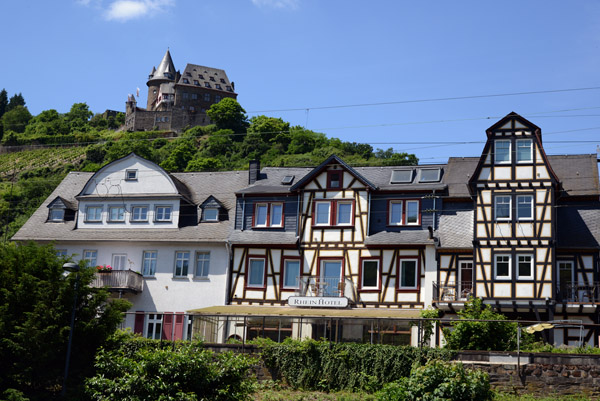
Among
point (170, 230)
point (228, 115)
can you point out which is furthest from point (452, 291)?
point (228, 115)

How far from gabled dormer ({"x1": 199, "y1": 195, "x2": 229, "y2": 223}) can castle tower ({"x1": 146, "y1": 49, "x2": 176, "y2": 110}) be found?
112940mm

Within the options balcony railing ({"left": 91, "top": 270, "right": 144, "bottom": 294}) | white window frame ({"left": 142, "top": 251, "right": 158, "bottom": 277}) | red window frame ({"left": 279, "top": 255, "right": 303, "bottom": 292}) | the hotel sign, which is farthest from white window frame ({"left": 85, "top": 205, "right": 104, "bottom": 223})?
the hotel sign

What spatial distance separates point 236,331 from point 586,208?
16.2 metres

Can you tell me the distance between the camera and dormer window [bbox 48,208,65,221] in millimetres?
43938

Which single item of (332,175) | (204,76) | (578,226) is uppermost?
(204,76)

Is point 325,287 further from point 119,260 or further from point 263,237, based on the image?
point 119,260

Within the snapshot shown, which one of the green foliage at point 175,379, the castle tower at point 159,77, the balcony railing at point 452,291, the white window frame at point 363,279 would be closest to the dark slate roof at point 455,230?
the balcony railing at point 452,291

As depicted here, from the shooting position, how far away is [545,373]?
2547 cm

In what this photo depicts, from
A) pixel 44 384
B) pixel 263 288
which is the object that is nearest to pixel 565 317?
pixel 263 288

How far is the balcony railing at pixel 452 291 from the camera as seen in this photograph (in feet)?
119

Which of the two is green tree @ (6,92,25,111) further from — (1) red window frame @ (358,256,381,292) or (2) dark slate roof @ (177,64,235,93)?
(1) red window frame @ (358,256,381,292)

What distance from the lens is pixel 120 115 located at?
542 ft

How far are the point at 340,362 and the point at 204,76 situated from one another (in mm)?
121286

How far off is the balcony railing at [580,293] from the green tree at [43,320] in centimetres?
1826
